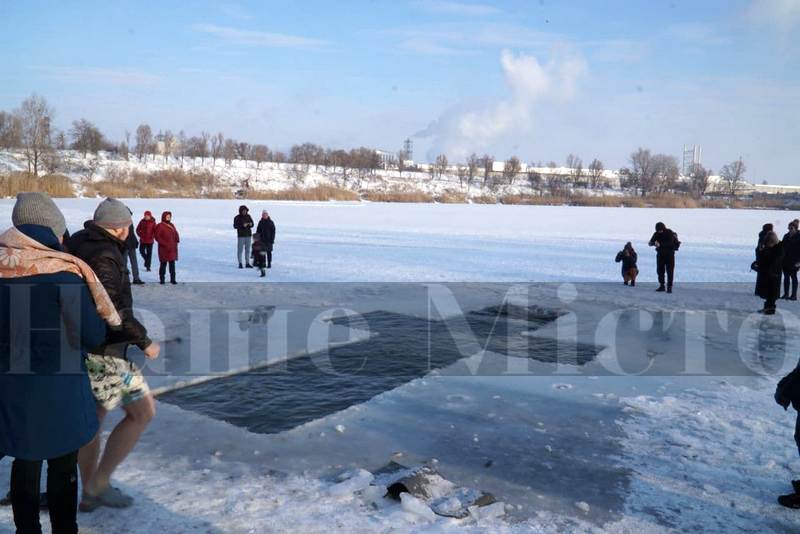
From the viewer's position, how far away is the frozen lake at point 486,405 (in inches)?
150

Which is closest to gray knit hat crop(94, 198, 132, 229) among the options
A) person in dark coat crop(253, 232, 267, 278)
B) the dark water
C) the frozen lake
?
the frozen lake

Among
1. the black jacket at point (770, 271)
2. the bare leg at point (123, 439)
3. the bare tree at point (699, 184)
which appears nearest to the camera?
the bare leg at point (123, 439)

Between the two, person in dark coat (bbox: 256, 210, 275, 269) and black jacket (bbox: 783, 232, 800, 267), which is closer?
black jacket (bbox: 783, 232, 800, 267)

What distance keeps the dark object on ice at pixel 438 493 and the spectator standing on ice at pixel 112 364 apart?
1559mm

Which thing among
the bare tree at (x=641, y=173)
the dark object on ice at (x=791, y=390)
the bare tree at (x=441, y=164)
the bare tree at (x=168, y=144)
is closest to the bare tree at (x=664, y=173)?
the bare tree at (x=641, y=173)

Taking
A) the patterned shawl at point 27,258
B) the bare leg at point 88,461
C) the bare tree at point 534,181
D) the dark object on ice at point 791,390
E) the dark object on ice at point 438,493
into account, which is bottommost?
the dark object on ice at point 438,493

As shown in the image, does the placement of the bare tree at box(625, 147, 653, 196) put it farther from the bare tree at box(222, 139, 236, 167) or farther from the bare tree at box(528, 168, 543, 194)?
the bare tree at box(222, 139, 236, 167)

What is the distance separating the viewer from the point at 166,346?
7.22m

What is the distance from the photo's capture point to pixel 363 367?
262 inches

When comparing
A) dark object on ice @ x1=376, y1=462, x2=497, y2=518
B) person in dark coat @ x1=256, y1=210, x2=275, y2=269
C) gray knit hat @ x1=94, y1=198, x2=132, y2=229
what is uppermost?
gray knit hat @ x1=94, y1=198, x2=132, y2=229

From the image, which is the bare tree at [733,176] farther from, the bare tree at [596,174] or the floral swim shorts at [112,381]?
the floral swim shorts at [112,381]

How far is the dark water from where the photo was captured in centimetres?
537

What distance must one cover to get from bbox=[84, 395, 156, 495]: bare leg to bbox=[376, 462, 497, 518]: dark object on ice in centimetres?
151

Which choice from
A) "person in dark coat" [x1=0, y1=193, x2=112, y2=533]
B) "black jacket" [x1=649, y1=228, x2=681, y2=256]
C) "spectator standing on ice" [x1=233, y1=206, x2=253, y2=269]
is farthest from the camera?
"spectator standing on ice" [x1=233, y1=206, x2=253, y2=269]
